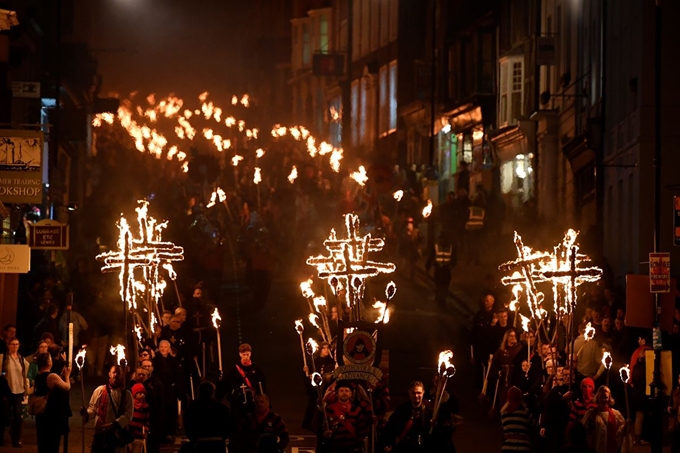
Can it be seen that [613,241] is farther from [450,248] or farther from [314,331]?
[314,331]

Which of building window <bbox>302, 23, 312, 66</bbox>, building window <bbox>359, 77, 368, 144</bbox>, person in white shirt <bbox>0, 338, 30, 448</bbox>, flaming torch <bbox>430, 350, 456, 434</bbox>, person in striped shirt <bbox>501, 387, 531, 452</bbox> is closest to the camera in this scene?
flaming torch <bbox>430, 350, 456, 434</bbox>

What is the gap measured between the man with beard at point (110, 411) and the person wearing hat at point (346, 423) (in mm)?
2239

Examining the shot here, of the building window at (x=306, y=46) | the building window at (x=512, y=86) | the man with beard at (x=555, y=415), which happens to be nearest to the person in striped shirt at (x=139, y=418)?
the man with beard at (x=555, y=415)

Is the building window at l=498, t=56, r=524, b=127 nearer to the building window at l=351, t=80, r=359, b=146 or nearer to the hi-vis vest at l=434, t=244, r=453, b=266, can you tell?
the hi-vis vest at l=434, t=244, r=453, b=266

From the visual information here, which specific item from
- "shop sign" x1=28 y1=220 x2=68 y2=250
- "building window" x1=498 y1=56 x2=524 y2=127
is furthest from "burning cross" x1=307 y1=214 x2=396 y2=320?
"building window" x1=498 y1=56 x2=524 y2=127

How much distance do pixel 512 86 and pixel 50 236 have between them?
23451mm

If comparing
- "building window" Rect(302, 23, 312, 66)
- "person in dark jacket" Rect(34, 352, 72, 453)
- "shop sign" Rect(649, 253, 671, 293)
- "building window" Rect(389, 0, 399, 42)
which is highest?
"building window" Rect(302, 23, 312, 66)

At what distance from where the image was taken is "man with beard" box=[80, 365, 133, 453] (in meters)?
17.8

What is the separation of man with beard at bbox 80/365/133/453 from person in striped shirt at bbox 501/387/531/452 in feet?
13.5

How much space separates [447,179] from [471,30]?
598 centimetres

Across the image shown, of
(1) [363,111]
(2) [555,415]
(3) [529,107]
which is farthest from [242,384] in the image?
(1) [363,111]

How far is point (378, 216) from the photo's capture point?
4028 centimetres

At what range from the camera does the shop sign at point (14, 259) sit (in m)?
27.8

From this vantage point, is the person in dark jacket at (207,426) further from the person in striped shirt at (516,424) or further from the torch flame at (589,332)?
the torch flame at (589,332)
